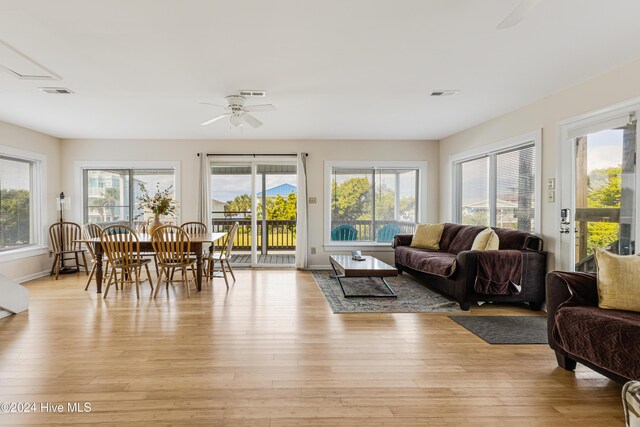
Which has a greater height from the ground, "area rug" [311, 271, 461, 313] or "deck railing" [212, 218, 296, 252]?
"deck railing" [212, 218, 296, 252]

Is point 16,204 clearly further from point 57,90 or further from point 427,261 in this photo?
point 427,261

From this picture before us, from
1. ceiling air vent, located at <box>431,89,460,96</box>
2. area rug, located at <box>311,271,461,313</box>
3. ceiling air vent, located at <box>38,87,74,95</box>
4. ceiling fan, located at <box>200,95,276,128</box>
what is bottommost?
area rug, located at <box>311,271,461,313</box>

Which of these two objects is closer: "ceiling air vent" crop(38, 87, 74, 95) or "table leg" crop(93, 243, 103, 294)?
"ceiling air vent" crop(38, 87, 74, 95)

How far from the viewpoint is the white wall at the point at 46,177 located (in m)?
5.20

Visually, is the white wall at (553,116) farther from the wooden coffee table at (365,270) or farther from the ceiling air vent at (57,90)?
the ceiling air vent at (57,90)

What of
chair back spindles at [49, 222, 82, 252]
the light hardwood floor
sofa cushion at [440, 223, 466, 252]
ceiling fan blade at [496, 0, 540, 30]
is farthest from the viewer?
chair back spindles at [49, 222, 82, 252]

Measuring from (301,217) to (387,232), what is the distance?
1.74m

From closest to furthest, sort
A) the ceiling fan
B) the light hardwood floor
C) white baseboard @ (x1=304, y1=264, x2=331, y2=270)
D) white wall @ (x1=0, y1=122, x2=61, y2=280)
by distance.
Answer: the light hardwood floor < the ceiling fan < white wall @ (x1=0, y1=122, x2=61, y2=280) < white baseboard @ (x1=304, y1=264, x2=331, y2=270)

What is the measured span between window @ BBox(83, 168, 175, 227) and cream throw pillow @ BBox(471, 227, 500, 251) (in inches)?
211

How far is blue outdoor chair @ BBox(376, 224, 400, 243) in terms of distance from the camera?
22.4 ft

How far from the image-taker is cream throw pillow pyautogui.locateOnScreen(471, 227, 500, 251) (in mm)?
4242

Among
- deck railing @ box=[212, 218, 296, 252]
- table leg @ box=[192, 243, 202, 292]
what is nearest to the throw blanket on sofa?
table leg @ box=[192, 243, 202, 292]

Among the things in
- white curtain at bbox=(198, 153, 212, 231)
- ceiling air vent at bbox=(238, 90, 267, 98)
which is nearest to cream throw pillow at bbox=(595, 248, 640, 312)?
ceiling air vent at bbox=(238, 90, 267, 98)

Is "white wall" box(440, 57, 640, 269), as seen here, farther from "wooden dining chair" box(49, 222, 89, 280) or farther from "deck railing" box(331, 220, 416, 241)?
"wooden dining chair" box(49, 222, 89, 280)
